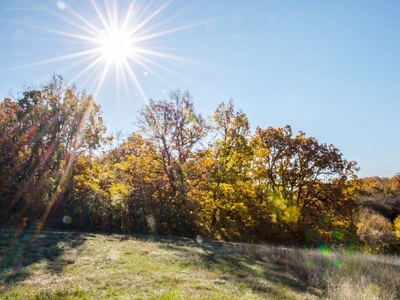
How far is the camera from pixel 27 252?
11273 mm

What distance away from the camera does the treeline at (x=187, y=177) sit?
23.5 meters

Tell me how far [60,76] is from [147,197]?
43.9 feet

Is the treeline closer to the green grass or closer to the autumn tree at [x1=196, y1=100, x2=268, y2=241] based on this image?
the autumn tree at [x1=196, y1=100, x2=268, y2=241]

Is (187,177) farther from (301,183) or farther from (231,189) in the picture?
(301,183)

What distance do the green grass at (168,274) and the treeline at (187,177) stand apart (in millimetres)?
8890

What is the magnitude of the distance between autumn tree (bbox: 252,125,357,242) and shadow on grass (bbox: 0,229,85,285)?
1776 centimetres

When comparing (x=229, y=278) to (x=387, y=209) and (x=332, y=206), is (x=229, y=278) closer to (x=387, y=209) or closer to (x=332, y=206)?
(x=332, y=206)

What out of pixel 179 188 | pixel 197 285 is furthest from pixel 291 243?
pixel 197 285

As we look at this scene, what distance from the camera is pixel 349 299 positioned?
805 cm

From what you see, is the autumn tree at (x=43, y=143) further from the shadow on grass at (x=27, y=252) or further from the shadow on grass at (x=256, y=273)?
the shadow on grass at (x=256, y=273)

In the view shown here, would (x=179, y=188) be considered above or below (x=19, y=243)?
above

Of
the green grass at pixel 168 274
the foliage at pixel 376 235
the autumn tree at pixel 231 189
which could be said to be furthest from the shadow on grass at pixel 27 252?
the foliage at pixel 376 235

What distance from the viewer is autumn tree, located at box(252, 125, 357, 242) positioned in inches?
1009

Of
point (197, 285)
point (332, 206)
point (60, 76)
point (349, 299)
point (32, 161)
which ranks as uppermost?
point (60, 76)
